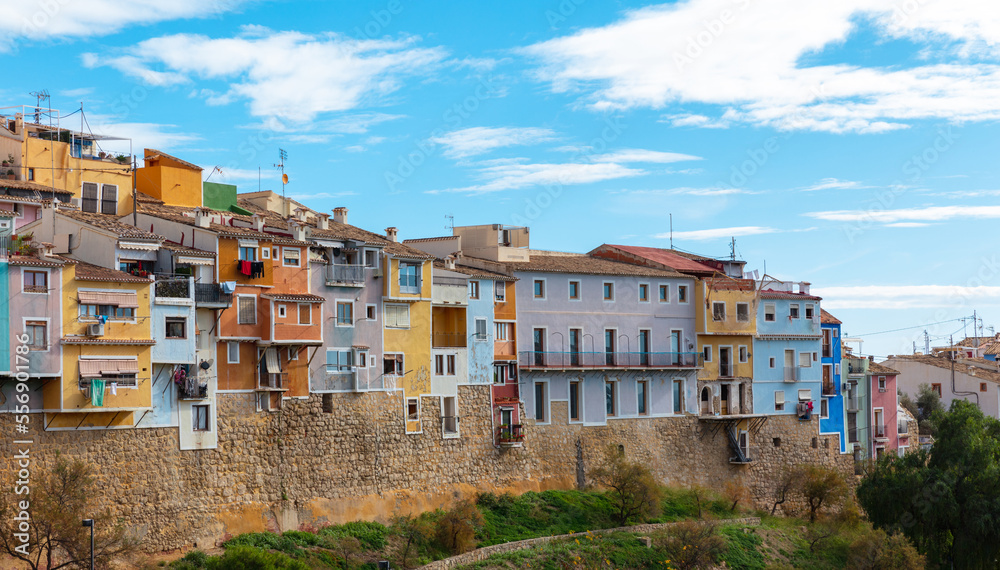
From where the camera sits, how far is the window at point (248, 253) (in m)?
44.2

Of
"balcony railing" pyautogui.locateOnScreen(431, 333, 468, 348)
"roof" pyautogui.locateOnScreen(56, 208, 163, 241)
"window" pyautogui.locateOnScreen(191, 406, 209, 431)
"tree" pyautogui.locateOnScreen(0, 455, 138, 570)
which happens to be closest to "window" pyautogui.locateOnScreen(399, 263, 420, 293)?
"balcony railing" pyautogui.locateOnScreen(431, 333, 468, 348)

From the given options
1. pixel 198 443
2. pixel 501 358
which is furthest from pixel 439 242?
pixel 198 443

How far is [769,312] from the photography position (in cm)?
6750

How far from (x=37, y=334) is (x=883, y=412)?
54.8 metres

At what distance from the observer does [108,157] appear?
53188 mm

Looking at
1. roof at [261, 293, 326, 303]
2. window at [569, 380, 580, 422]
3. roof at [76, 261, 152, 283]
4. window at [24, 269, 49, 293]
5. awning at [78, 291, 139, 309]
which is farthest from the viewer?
window at [569, 380, 580, 422]

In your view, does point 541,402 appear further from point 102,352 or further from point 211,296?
point 102,352

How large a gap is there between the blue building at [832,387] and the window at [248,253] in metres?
39.4

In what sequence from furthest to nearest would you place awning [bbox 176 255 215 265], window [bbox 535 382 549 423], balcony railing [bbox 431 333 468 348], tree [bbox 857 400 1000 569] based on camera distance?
window [bbox 535 382 549 423]
balcony railing [bbox 431 333 468 348]
tree [bbox 857 400 1000 569]
awning [bbox 176 255 215 265]

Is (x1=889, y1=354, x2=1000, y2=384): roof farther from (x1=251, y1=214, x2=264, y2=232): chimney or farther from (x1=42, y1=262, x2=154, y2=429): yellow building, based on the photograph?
(x1=42, y1=262, x2=154, y2=429): yellow building

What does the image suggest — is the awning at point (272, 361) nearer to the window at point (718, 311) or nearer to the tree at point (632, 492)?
the tree at point (632, 492)

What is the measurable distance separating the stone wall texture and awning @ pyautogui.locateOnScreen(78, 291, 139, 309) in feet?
13.4

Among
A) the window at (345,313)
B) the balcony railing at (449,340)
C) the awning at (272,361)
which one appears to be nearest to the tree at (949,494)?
the balcony railing at (449,340)

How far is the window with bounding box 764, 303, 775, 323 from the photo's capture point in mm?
67375
